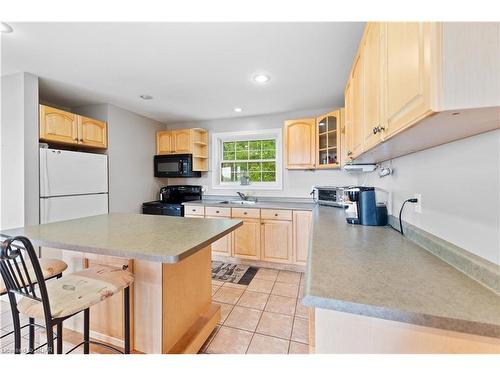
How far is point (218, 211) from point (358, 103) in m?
2.43

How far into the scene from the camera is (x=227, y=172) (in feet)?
Result: 14.0

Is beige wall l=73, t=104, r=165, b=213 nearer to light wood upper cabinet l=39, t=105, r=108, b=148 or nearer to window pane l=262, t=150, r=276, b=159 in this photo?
light wood upper cabinet l=39, t=105, r=108, b=148

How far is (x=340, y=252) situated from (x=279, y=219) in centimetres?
201

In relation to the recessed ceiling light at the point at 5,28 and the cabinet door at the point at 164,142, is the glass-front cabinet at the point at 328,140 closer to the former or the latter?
the cabinet door at the point at 164,142

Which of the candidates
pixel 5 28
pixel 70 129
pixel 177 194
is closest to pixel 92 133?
pixel 70 129

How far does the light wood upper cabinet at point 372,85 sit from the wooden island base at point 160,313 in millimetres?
1443

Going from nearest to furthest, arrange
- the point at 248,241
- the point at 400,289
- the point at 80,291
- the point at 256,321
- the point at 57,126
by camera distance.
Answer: the point at 400,289 < the point at 80,291 < the point at 256,321 < the point at 57,126 < the point at 248,241

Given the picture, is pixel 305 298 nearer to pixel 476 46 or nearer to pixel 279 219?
pixel 476 46

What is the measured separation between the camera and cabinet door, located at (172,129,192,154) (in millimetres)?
3947

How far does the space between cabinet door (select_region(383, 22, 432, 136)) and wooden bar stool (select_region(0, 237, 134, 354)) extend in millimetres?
1554

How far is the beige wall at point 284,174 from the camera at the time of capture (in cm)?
353

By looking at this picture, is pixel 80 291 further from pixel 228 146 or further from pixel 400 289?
pixel 228 146

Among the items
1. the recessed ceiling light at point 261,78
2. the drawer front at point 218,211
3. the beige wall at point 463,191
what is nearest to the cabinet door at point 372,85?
the beige wall at point 463,191

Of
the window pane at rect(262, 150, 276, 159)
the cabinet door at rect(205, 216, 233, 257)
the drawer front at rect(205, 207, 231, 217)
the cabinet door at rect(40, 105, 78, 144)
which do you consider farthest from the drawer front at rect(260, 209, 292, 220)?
the cabinet door at rect(40, 105, 78, 144)
